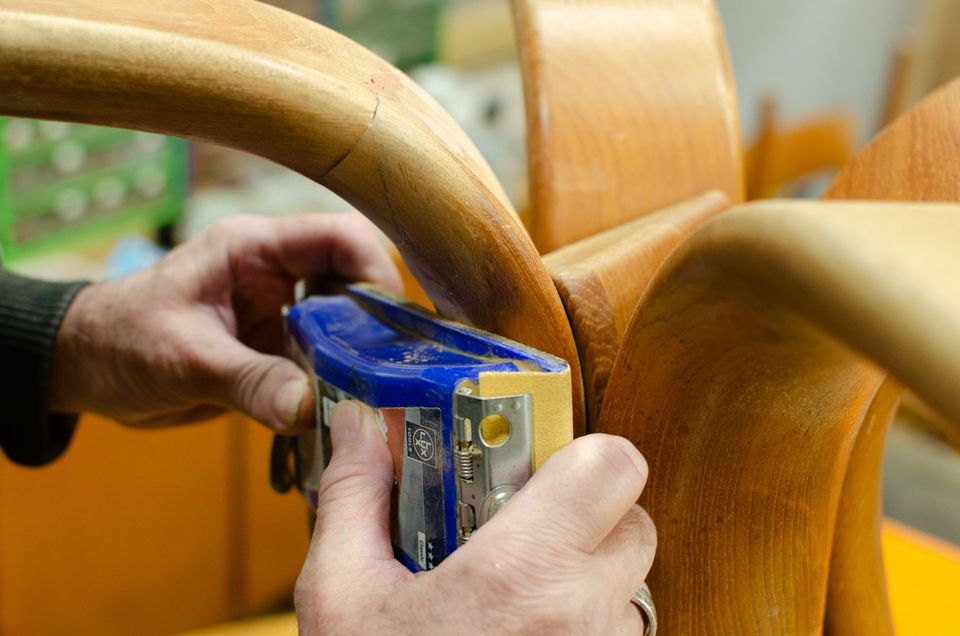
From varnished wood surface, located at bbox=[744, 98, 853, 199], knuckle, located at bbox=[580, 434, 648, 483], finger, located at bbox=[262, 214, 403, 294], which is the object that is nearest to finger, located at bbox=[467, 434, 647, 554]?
knuckle, located at bbox=[580, 434, 648, 483]

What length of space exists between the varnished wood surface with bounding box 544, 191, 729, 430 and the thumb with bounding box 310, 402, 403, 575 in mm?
91

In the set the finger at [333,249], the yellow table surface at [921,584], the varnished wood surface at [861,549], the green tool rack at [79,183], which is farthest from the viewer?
the green tool rack at [79,183]

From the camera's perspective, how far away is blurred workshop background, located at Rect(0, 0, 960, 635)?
129 centimetres

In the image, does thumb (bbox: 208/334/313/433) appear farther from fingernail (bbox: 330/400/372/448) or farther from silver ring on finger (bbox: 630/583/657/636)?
silver ring on finger (bbox: 630/583/657/636)

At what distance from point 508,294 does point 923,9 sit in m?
3.29

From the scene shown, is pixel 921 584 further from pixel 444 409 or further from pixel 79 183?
pixel 79 183

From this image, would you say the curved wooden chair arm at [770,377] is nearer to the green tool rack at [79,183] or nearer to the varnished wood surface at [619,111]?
the varnished wood surface at [619,111]

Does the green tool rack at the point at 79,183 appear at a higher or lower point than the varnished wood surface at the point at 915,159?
lower

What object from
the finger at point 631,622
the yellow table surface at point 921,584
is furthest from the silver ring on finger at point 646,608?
the yellow table surface at point 921,584

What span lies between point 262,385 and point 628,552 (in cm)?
26

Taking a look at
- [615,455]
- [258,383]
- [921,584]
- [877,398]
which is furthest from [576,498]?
[921,584]

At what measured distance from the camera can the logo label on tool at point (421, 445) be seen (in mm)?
353

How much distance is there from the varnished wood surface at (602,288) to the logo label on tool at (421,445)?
A: 73mm

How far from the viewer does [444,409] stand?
34 cm
